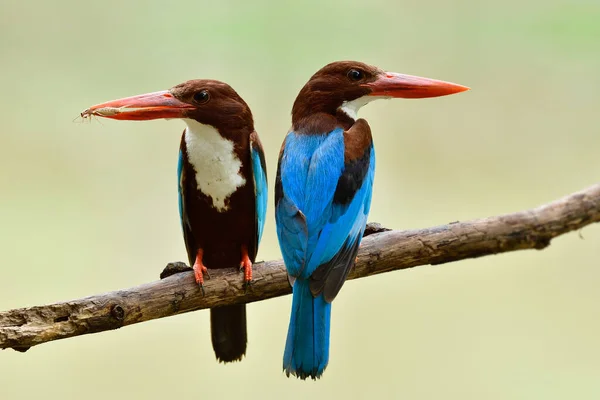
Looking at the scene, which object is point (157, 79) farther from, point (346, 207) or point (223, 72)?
point (346, 207)

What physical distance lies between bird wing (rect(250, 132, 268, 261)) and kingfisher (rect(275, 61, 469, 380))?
120 millimetres

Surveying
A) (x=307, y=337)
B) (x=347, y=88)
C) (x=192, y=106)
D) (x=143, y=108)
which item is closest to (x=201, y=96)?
(x=192, y=106)

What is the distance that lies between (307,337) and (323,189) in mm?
339

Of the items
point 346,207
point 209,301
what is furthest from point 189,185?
point 346,207

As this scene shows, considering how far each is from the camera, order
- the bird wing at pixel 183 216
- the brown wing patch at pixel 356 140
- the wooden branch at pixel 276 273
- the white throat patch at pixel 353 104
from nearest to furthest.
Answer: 1. the wooden branch at pixel 276 273
2. the brown wing patch at pixel 356 140
3. the white throat patch at pixel 353 104
4. the bird wing at pixel 183 216

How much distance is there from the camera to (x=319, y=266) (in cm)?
178

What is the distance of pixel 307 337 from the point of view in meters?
1.75

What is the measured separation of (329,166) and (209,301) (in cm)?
45

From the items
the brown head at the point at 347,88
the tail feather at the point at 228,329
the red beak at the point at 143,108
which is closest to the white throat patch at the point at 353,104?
the brown head at the point at 347,88

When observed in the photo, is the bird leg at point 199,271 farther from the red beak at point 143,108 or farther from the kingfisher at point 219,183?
the red beak at point 143,108

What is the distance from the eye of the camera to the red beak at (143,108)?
5.81ft

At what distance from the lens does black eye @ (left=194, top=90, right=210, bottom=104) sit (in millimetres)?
1966

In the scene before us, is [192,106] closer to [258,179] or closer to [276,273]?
[258,179]

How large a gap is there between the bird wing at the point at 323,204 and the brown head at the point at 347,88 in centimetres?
8
